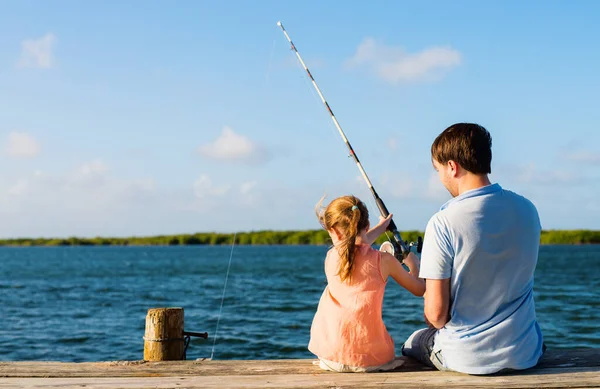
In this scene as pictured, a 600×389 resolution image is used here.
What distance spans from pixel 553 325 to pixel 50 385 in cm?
1308

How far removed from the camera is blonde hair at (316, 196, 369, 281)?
349 centimetres

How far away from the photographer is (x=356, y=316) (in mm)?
3559

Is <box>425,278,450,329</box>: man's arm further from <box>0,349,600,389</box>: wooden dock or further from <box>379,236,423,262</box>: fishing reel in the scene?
<box>379,236,423,262</box>: fishing reel

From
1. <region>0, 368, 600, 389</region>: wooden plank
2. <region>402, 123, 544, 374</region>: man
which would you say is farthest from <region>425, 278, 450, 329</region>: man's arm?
<region>0, 368, 600, 389</region>: wooden plank

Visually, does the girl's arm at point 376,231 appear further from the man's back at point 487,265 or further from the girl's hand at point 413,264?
the man's back at point 487,265

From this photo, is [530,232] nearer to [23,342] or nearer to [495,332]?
[495,332]

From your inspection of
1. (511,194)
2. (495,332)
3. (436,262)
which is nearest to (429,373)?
(495,332)

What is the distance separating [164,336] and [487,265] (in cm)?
→ 239

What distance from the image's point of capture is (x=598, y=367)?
3711 mm

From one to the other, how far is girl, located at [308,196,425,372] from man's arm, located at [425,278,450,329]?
0.83 ft

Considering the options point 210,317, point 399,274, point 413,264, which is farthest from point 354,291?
point 210,317

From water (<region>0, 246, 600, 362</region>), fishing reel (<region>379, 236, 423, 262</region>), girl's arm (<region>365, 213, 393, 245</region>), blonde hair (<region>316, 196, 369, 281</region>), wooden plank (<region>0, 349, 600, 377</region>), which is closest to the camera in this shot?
blonde hair (<region>316, 196, 369, 281</region>)

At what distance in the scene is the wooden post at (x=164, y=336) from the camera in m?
4.64

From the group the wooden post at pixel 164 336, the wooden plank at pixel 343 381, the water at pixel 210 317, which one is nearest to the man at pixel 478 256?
the wooden plank at pixel 343 381
